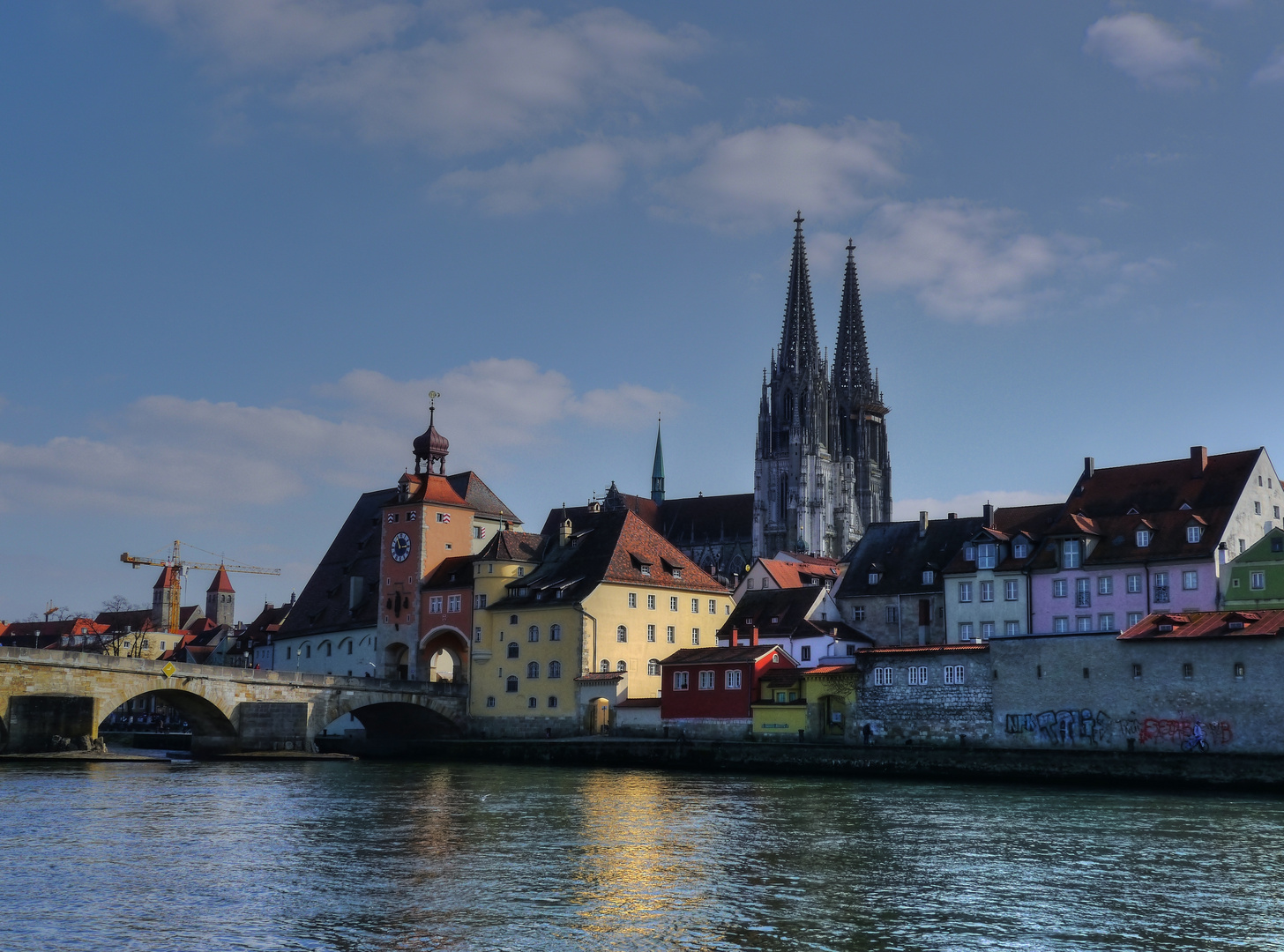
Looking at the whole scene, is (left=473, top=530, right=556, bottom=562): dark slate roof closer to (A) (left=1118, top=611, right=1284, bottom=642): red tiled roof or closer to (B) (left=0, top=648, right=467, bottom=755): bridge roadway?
(B) (left=0, top=648, right=467, bottom=755): bridge roadway

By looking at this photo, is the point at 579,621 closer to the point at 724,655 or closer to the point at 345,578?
the point at 724,655

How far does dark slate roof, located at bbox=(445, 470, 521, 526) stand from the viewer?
329 ft

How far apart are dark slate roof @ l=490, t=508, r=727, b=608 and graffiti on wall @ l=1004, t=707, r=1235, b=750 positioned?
27156mm

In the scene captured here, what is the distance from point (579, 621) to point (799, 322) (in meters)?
95.5

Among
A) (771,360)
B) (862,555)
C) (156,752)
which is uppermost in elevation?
(771,360)

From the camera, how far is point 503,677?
82125 millimetres

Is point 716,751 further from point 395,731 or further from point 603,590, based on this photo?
point 395,731

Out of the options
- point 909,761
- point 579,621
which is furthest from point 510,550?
point 909,761

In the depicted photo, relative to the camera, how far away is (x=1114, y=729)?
2217 inches

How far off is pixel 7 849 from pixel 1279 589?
179ft

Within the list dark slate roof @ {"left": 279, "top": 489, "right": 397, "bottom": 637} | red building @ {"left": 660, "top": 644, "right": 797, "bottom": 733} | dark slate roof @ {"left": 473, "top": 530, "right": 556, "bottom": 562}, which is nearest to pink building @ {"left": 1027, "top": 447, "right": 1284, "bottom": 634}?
red building @ {"left": 660, "top": 644, "right": 797, "bottom": 733}

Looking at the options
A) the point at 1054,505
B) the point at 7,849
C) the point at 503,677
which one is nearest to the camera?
the point at 7,849

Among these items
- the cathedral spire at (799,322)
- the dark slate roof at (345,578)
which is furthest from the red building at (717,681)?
the cathedral spire at (799,322)

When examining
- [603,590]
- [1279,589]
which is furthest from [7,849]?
[1279,589]
